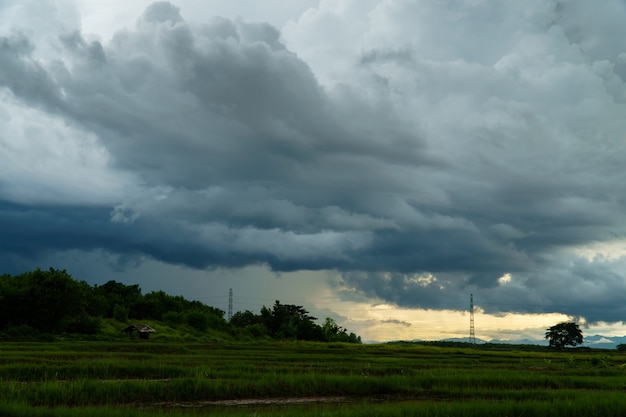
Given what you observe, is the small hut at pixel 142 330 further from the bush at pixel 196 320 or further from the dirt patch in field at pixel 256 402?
the dirt patch in field at pixel 256 402

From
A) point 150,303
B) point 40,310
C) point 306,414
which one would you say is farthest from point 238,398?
point 150,303

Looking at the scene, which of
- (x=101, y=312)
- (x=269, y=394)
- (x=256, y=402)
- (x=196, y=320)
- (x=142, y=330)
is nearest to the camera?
(x=256, y=402)

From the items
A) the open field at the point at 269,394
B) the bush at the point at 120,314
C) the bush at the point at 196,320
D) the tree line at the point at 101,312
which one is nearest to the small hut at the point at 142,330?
the tree line at the point at 101,312

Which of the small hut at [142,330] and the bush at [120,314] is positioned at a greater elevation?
the bush at [120,314]

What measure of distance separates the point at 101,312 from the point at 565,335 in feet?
323

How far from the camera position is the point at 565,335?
12681 centimetres

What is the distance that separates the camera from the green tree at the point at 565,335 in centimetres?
12550

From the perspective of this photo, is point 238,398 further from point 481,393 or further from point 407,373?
point 407,373

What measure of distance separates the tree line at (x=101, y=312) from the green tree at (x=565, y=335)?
149 feet

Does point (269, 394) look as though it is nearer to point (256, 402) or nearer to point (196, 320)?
point (256, 402)

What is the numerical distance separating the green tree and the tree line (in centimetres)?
4556

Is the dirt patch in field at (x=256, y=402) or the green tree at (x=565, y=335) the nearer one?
the dirt patch in field at (x=256, y=402)

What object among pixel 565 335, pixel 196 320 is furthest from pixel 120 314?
pixel 565 335

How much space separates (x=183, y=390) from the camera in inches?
779
